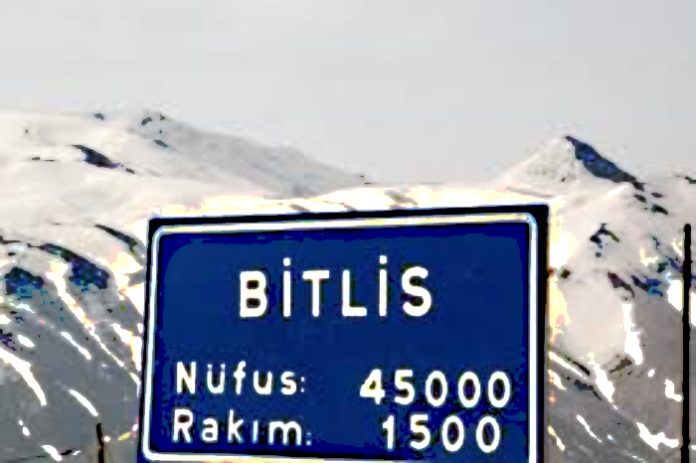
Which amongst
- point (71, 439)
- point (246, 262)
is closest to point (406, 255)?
point (246, 262)

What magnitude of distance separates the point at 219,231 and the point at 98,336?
191626 millimetres

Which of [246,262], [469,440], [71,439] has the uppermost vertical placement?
[246,262]

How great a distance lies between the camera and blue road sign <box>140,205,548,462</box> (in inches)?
209

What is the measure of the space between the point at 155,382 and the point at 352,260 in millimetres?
810

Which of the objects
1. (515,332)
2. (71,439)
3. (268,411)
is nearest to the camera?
(515,332)

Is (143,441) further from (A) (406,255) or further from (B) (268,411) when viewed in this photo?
(A) (406,255)

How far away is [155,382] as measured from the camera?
5.90 metres

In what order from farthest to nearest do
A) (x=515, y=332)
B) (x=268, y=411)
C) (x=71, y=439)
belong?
(x=71, y=439)
(x=268, y=411)
(x=515, y=332)

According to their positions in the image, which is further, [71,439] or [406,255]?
[71,439]

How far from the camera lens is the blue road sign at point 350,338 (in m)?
5.30

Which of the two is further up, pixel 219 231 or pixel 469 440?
pixel 219 231

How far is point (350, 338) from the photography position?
551 cm

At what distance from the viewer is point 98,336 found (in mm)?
195500

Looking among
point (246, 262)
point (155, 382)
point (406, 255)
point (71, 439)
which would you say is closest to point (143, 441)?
point (155, 382)
